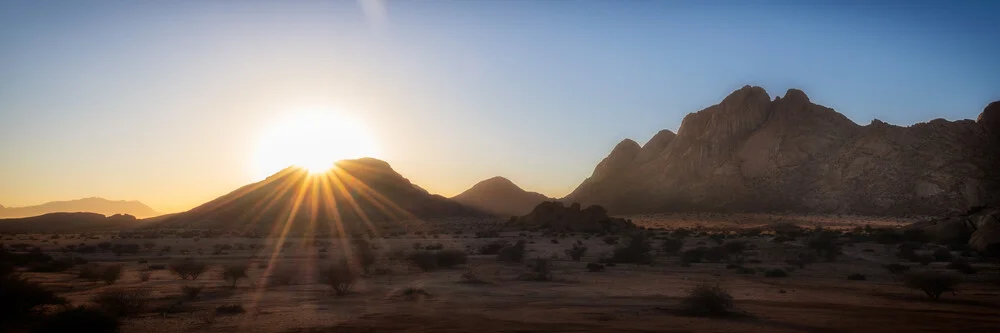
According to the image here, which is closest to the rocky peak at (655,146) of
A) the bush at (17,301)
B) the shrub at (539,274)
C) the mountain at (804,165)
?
the mountain at (804,165)

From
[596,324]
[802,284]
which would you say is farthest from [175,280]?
[802,284]

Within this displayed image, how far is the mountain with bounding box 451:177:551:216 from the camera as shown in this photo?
566 feet

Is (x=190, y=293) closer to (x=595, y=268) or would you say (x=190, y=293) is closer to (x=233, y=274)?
(x=233, y=274)

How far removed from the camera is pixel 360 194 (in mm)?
120312

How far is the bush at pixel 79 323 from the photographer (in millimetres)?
12000

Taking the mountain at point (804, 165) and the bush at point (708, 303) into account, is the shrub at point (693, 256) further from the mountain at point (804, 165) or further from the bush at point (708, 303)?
the mountain at point (804, 165)

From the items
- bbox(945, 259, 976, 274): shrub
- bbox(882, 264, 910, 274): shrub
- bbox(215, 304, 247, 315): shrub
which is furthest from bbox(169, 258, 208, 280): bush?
bbox(945, 259, 976, 274): shrub

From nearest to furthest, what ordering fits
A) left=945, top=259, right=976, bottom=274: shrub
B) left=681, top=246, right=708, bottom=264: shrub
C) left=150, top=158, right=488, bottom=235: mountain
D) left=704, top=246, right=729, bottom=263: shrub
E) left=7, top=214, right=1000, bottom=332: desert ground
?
left=7, top=214, right=1000, bottom=332: desert ground < left=945, top=259, right=976, bottom=274: shrub < left=681, top=246, right=708, bottom=264: shrub < left=704, top=246, right=729, bottom=263: shrub < left=150, top=158, right=488, bottom=235: mountain

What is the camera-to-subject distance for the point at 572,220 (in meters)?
69.6

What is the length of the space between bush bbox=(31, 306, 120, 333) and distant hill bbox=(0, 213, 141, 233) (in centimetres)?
11101

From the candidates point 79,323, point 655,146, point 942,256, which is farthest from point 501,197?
point 79,323

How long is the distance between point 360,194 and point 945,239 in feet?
315

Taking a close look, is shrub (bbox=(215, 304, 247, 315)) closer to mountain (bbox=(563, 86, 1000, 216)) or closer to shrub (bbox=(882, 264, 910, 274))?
shrub (bbox=(882, 264, 910, 274))

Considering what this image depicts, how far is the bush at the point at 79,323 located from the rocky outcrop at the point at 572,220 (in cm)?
5598
